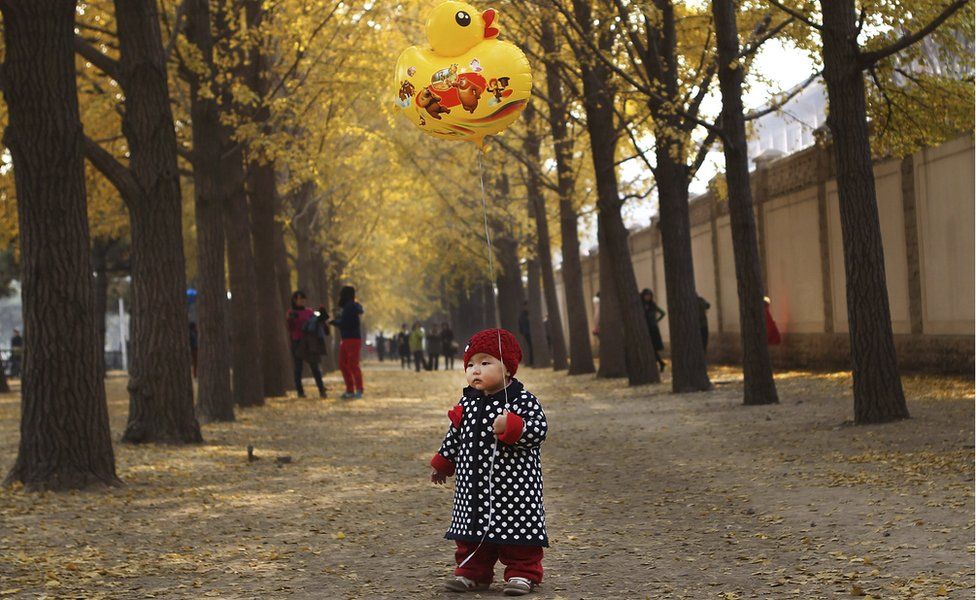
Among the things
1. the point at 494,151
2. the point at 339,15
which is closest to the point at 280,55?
the point at 339,15

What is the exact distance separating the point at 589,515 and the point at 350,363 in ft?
52.7

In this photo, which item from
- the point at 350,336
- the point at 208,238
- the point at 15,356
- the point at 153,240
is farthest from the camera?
the point at 15,356

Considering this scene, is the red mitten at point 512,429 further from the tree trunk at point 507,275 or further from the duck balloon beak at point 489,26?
the tree trunk at point 507,275

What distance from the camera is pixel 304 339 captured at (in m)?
25.6

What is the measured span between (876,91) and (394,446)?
264 inches

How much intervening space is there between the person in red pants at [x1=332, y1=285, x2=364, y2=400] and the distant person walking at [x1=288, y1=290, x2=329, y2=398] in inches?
19.1

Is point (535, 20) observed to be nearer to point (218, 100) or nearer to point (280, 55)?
point (280, 55)

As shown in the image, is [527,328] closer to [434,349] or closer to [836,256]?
[434,349]

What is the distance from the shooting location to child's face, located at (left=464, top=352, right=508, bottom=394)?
274 inches

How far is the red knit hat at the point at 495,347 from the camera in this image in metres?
6.99

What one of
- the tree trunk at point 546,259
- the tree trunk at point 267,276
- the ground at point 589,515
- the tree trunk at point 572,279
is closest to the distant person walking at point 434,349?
the tree trunk at point 546,259

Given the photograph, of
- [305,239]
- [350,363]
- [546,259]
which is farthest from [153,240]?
[305,239]

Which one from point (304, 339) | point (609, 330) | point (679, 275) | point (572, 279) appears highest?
point (572, 279)

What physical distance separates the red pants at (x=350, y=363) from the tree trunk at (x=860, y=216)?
39.6 ft
